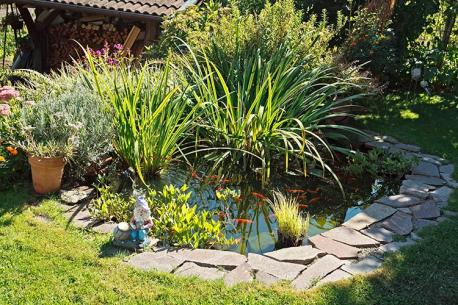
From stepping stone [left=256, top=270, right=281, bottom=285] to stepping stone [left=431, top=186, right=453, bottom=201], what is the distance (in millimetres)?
1906

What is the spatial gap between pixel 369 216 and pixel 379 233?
0.90 feet

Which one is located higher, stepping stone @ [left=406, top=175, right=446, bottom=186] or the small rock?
stepping stone @ [left=406, top=175, right=446, bottom=186]

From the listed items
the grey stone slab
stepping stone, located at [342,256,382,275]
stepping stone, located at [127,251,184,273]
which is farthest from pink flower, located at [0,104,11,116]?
the grey stone slab

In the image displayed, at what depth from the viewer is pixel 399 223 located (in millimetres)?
3963

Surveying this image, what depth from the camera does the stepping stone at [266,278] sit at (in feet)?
10.4

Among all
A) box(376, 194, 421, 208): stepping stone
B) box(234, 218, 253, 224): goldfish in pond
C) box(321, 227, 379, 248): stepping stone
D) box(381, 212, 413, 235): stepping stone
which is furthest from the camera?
box(376, 194, 421, 208): stepping stone

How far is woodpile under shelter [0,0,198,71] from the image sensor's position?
7.52 m

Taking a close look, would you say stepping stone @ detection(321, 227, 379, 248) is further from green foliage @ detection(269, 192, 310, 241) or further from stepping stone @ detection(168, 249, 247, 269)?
stepping stone @ detection(168, 249, 247, 269)

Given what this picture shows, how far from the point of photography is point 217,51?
18.3 feet

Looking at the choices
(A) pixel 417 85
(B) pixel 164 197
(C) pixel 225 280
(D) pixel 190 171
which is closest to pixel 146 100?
(D) pixel 190 171

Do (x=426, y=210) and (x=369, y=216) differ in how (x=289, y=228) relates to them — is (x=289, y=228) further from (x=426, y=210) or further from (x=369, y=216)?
(x=426, y=210)

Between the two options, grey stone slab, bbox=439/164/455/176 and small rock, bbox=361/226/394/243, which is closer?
small rock, bbox=361/226/394/243

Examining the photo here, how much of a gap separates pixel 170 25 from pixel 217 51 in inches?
49.9

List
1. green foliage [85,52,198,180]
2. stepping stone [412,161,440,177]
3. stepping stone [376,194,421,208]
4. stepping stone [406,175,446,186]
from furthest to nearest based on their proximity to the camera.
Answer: stepping stone [412,161,440,177] → stepping stone [406,175,446,186] → green foliage [85,52,198,180] → stepping stone [376,194,421,208]
